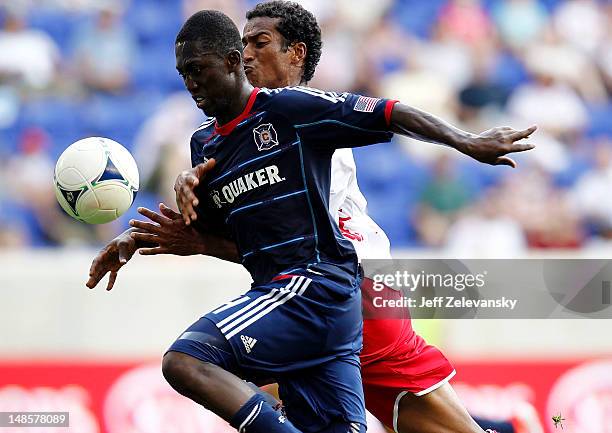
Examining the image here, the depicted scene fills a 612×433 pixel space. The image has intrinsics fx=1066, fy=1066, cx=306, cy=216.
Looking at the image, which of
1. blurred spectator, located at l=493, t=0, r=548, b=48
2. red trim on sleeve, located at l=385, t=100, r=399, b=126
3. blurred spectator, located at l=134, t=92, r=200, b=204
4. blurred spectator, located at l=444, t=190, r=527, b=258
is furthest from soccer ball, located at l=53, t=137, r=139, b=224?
A: blurred spectator, located at l=493, t=0, r=548, b=48

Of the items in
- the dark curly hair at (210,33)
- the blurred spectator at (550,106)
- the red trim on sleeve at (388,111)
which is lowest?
the red trim on sleeve at (388,111)

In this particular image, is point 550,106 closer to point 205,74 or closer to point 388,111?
point 388,111

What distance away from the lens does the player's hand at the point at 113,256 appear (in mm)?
5094

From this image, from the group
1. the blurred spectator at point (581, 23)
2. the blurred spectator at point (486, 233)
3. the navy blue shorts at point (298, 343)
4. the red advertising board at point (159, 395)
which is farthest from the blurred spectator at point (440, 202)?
the navy blue shorts at point (298, 343)

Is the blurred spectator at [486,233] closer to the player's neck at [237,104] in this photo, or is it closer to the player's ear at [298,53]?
the player's ear at [298,53]

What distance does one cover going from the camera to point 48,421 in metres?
Result: 7.07

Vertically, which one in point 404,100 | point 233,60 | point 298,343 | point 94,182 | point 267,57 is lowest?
point 298,343

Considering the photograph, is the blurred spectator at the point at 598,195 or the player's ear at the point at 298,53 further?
the blurred spectator at the point at 598,195

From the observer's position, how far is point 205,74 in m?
4.75

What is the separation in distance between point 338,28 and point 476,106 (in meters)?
1.66

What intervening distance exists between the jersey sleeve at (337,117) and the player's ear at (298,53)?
4.50ft

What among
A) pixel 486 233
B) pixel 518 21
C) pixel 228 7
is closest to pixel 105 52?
pixel 228 7

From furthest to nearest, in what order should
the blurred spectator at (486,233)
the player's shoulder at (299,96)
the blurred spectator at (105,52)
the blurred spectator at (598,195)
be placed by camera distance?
the blurred spectator at (105,52), the blurred spectator at (598,195), the blurred spectator at (486,233), the player's shoulder at (299,96)

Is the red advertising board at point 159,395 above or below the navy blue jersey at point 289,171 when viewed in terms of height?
below
